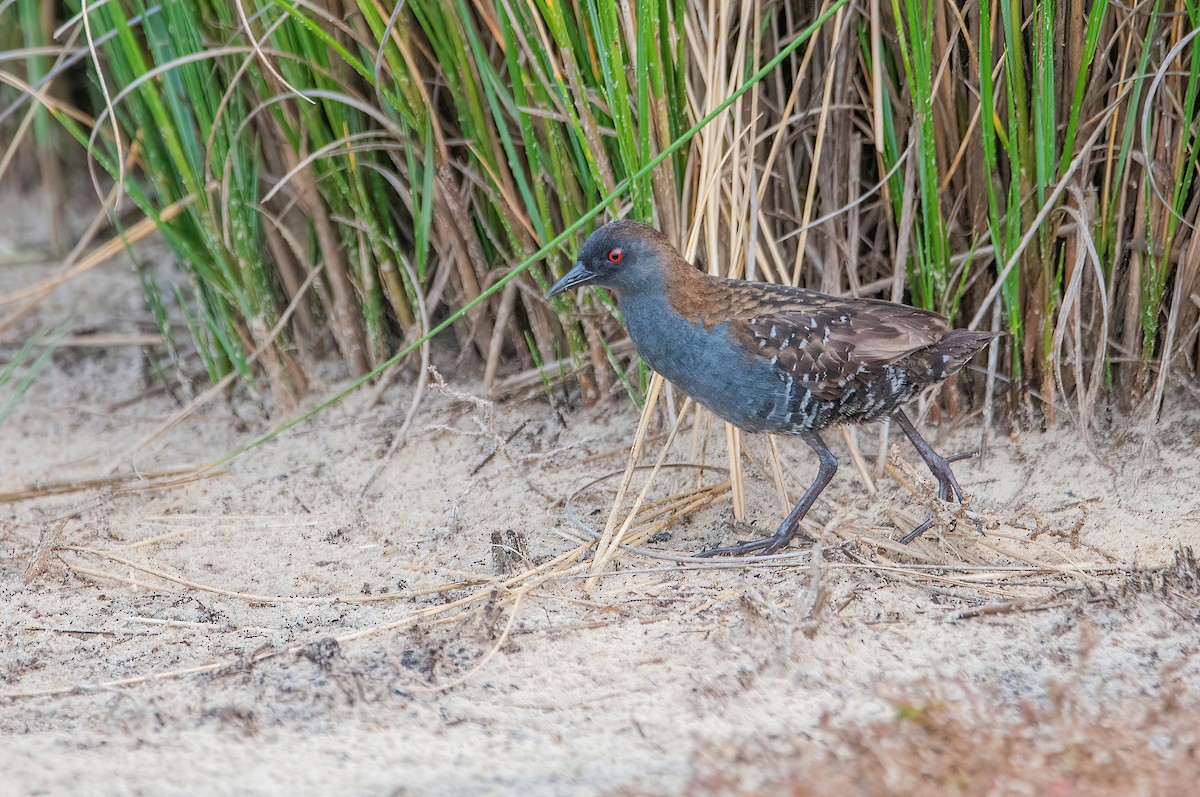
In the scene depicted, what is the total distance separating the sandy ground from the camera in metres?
1.86

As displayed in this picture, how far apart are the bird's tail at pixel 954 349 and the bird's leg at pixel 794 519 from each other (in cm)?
32

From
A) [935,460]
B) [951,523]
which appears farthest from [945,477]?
[951,523]

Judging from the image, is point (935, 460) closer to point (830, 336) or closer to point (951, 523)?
point (951, 523)

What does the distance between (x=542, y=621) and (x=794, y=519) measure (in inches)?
29.2

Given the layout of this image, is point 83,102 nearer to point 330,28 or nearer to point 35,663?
point 330,28

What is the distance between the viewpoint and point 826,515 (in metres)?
3.08

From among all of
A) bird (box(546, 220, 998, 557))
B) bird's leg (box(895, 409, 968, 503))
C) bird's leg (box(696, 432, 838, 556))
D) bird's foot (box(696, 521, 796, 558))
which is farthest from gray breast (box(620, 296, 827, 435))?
bird's leg (box(895, 409, 968, 503))

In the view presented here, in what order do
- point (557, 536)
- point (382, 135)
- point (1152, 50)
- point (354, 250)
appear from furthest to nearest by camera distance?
point (354, 250) < point (382, 135) < point (557, 536) < point (1152, 50)

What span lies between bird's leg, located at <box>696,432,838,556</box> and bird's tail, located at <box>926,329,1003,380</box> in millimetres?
322

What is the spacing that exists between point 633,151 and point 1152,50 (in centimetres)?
124

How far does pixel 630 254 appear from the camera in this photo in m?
2.86

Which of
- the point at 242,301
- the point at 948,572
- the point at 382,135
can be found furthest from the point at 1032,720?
the point at 242,301

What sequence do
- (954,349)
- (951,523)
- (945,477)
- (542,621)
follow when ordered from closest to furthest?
(542,621)
(951,523)
(954,349)
(945,477)

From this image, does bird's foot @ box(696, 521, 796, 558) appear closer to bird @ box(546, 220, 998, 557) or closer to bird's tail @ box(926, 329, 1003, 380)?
bird @ box(546, 220, 998, 557)
